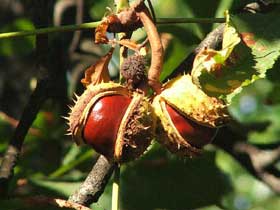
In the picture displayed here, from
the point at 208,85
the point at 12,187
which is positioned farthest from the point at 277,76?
the point at 12,187

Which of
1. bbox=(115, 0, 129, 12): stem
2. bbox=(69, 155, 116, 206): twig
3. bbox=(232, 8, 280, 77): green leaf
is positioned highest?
bbox=(115, 0, 129, 12): stem

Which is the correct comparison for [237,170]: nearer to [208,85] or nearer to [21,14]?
[21,14]

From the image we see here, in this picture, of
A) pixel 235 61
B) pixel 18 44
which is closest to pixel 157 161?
pixel 18 44

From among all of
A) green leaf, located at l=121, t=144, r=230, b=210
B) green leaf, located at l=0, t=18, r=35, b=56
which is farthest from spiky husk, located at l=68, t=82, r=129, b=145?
green leaf, located at l=0, t=18, r=35, b=56

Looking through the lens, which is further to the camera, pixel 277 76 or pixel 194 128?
pixel 277 76

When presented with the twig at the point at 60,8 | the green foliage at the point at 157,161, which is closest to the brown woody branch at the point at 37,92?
the green foliage at the point at 157,161

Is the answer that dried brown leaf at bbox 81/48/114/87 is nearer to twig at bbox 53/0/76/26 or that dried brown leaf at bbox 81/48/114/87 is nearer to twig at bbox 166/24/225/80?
twig at bbox 166/24/225/80

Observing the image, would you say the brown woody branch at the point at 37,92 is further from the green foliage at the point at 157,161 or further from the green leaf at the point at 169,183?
the green leaf at the point at 169,183

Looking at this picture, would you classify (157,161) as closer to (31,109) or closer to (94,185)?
(31,109)
